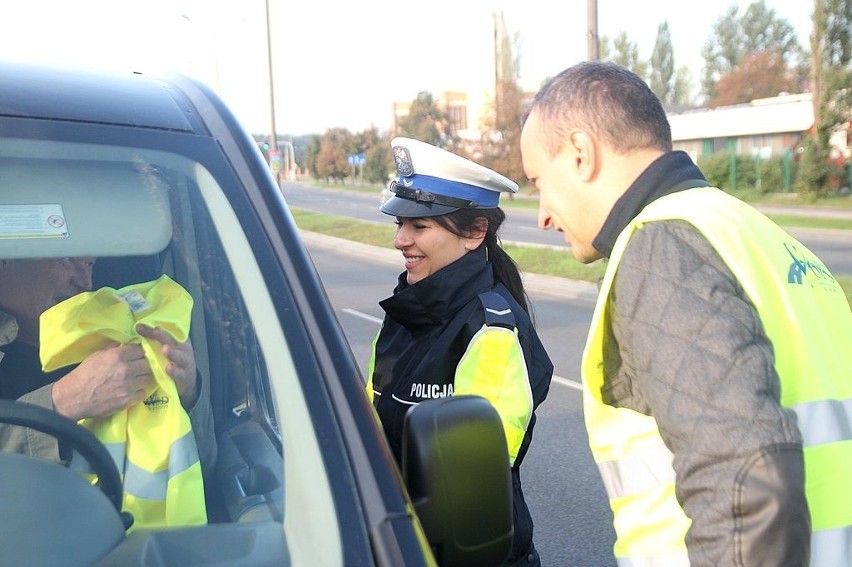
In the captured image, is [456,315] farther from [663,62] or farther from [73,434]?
[663,62]

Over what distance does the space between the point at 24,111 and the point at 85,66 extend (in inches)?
11.3

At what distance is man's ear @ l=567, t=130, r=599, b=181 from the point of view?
149 centimetres

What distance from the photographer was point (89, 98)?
1556 mm

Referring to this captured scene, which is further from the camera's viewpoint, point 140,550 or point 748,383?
point 140,550

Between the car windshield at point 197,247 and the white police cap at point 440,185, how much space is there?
94 cm

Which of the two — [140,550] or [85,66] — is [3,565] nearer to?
[140,550]

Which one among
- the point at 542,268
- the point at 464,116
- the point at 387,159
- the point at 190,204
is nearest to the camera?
the point at 190,204

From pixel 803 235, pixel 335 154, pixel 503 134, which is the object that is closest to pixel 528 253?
pixel 803 235

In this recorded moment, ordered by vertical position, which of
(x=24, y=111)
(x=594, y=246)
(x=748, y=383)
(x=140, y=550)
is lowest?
(x=140, y=550)

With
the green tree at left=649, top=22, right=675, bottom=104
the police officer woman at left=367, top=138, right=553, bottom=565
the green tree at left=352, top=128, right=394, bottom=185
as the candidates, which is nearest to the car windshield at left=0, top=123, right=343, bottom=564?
the police officer woman at left=367, top=138, right=553, bottom=565

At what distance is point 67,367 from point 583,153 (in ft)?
3.20

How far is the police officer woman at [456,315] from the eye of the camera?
6.85ft

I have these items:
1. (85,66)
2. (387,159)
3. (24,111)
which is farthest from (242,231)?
(387,159)

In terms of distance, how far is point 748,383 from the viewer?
122 centimetres
